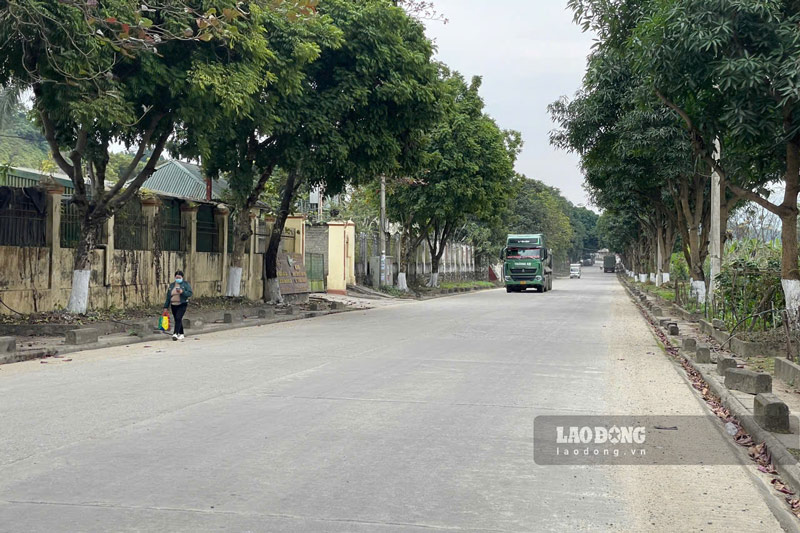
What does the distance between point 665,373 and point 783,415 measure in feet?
16.0

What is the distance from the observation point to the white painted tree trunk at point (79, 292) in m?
18.1

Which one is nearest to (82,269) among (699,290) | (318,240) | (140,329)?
(140,329)

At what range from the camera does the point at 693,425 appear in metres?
8.21

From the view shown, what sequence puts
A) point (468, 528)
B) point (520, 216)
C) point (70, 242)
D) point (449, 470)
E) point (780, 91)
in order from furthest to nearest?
point (520, 216)
point (70, 242)
point (780, 91)
point (449, 470)
point (468, 528)

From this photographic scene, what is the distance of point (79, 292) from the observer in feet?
59.8

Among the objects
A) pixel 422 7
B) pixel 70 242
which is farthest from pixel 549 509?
pixel 422 7

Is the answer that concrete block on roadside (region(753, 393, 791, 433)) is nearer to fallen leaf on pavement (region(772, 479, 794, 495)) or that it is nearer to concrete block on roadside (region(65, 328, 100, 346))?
fallen leaf on pavement (region(772, 479, 794, 495))

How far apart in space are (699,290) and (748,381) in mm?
15657

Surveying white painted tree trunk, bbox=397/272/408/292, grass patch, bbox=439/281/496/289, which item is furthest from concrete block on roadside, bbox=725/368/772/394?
grass patch, bbox=439/281/496/289

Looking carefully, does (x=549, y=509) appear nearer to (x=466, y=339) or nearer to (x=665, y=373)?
(x=665, y=373)

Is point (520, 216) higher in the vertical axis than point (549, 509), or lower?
higher

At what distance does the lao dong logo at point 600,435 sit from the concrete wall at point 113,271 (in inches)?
547

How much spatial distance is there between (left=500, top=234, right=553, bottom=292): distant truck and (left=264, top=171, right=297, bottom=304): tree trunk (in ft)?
73.4

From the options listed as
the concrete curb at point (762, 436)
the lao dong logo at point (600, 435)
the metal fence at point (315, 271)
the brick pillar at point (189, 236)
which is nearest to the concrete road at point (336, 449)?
the concrete curb at point (762, 436)
